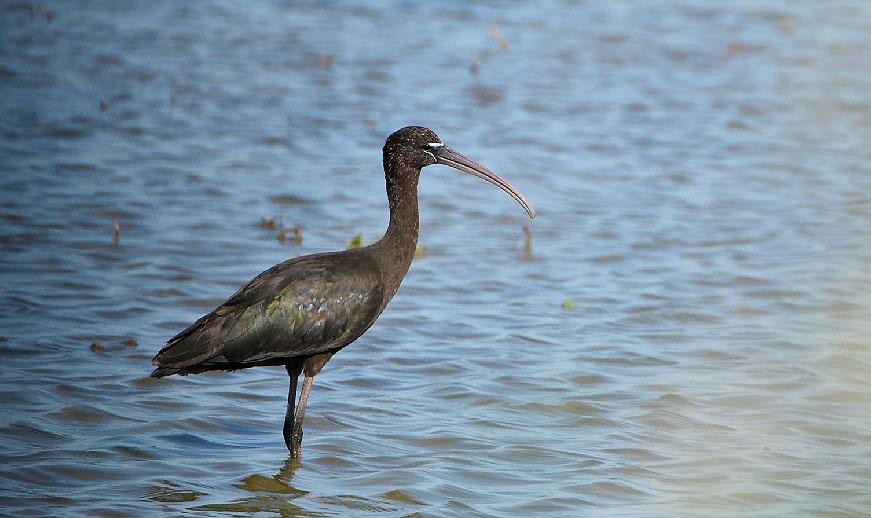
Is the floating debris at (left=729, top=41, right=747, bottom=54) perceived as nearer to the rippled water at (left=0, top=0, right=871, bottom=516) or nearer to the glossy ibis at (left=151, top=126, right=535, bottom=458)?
the rippled water at (left=0, top=0, right=871, bottom=516)

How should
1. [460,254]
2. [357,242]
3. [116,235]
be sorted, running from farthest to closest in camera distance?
[460,254], [116,235], [357,242]

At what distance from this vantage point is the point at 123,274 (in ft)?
33.3

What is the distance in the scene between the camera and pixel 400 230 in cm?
731

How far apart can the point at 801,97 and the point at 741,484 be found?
10.2 m

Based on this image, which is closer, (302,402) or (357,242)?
(302,402)

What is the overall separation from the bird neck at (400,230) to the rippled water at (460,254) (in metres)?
0.97

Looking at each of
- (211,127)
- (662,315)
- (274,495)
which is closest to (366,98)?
(211,127)

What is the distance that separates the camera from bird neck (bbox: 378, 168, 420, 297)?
720 cm

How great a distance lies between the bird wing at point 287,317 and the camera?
6723 mm

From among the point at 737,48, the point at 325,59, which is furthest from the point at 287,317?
the point at 737,48

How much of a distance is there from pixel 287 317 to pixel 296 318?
0.04 meters

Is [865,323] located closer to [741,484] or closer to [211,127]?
[741,484]

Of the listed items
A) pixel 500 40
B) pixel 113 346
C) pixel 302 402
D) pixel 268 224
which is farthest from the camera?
pixel 500 40

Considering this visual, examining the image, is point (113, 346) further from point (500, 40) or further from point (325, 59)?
point (500, 40)
